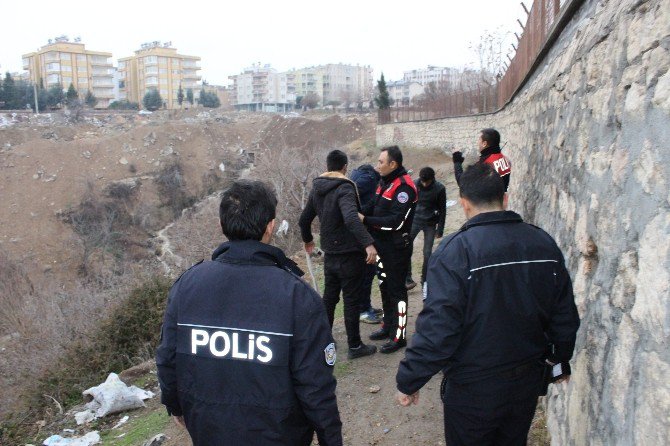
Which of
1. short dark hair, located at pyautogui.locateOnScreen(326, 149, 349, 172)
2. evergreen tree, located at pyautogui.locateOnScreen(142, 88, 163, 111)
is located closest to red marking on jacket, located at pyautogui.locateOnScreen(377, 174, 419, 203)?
short dark hair, located at pyautogui.locateOnScreen(326, 149, 349, 172)

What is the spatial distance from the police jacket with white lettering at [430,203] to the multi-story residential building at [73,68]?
90.1m

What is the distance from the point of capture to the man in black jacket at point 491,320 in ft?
7.40

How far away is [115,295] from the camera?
1032cm

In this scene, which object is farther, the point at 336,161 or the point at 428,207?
the point at 428,207

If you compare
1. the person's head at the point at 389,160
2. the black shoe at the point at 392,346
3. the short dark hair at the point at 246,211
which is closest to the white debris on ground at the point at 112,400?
the black shoe at the point at 392,346

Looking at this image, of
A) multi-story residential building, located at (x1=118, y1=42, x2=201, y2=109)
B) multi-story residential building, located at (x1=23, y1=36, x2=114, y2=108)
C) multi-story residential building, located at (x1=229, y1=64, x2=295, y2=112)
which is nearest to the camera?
multi-story residential building, located at (x1=23, y1=36, x2=114, y2=108)

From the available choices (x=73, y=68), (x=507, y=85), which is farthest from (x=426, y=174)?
(x=73, y=68)

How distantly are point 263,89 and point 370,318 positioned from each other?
106539 mm

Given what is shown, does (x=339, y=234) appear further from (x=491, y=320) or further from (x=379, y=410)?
(x=491, y=320)

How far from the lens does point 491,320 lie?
2.27 metres

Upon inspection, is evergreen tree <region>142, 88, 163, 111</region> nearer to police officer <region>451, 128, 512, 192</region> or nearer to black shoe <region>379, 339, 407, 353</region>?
police officer <region>451, 128, 512, 192</region>

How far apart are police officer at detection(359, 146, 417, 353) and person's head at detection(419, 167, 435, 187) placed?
5.61ft

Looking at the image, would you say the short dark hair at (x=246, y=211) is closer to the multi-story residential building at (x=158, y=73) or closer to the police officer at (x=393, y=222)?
the police officer at (x=393, y=222)

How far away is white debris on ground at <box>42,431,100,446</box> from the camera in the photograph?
4.89 meters
